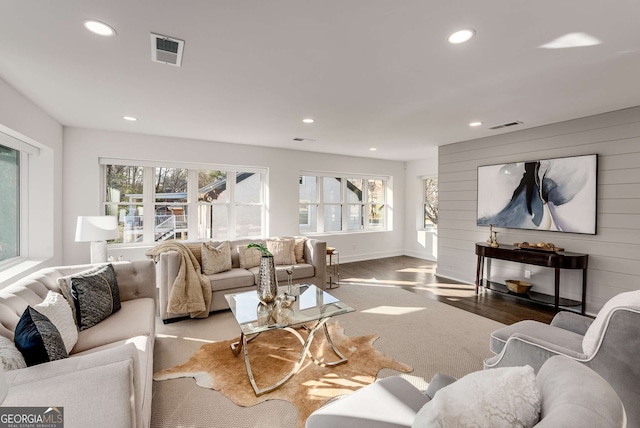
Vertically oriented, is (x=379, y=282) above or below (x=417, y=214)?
below

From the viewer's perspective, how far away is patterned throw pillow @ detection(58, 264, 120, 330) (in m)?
2.16

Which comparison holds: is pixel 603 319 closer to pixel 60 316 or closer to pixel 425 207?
pixel 60 316

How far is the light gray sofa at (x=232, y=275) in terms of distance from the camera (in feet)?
11.2

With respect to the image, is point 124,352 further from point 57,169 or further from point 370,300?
point 57,169

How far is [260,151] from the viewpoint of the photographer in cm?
564

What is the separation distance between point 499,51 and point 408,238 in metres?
5.93

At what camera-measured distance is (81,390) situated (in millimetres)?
1166

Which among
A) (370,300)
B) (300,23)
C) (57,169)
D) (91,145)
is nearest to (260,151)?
(91,145)

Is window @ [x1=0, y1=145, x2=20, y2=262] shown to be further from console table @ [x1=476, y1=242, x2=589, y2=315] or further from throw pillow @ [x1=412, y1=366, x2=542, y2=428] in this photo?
console table @ [x1=476, y1=242, x2=589, y2=315]

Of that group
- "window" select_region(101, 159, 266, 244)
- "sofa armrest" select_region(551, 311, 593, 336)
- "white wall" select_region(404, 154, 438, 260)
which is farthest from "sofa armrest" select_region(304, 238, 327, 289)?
"white wall" select_region(404, 154, 438, 260)

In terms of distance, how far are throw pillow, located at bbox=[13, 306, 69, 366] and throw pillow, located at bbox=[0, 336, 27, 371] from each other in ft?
0.05

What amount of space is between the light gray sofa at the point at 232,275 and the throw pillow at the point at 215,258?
9 cm

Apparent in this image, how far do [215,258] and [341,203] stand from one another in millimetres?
3745

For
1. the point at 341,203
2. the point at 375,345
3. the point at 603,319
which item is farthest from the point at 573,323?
the point at 341,203
